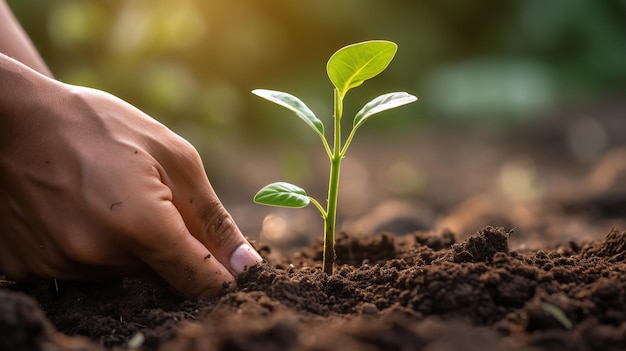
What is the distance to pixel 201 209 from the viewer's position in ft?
5.45

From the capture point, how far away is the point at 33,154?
1.57m

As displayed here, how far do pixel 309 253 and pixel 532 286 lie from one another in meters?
0.90

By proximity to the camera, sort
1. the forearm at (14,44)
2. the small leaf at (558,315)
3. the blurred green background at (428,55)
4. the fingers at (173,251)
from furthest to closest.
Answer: the blurred green background at (428,55)
the forearm at (14,44)
the fingers at (173,251)
the small leaf at (558,315)

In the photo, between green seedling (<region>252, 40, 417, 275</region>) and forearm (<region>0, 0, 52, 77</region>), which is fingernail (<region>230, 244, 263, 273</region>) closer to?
green seedling (<region>252, 40, 417, 275</region>)

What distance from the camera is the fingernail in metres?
1.63

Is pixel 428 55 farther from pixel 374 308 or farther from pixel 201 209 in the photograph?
pixel 374 308

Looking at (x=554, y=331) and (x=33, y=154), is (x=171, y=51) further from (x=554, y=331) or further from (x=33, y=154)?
(x=554, y=331)

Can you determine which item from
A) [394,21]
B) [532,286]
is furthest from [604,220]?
[394,21]

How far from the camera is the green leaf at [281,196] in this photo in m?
1.53

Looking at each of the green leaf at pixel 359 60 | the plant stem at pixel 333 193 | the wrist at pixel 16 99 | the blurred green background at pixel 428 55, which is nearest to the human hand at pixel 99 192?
the wrist at pixel 16 99

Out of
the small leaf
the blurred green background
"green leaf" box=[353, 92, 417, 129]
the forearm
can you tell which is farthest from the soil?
the blurred green background

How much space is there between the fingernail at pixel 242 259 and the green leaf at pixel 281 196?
0.52ft

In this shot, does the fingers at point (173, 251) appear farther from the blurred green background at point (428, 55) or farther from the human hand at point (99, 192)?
the blurred green background at point (428, 55)

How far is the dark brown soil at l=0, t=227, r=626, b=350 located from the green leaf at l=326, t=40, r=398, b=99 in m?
0.44
